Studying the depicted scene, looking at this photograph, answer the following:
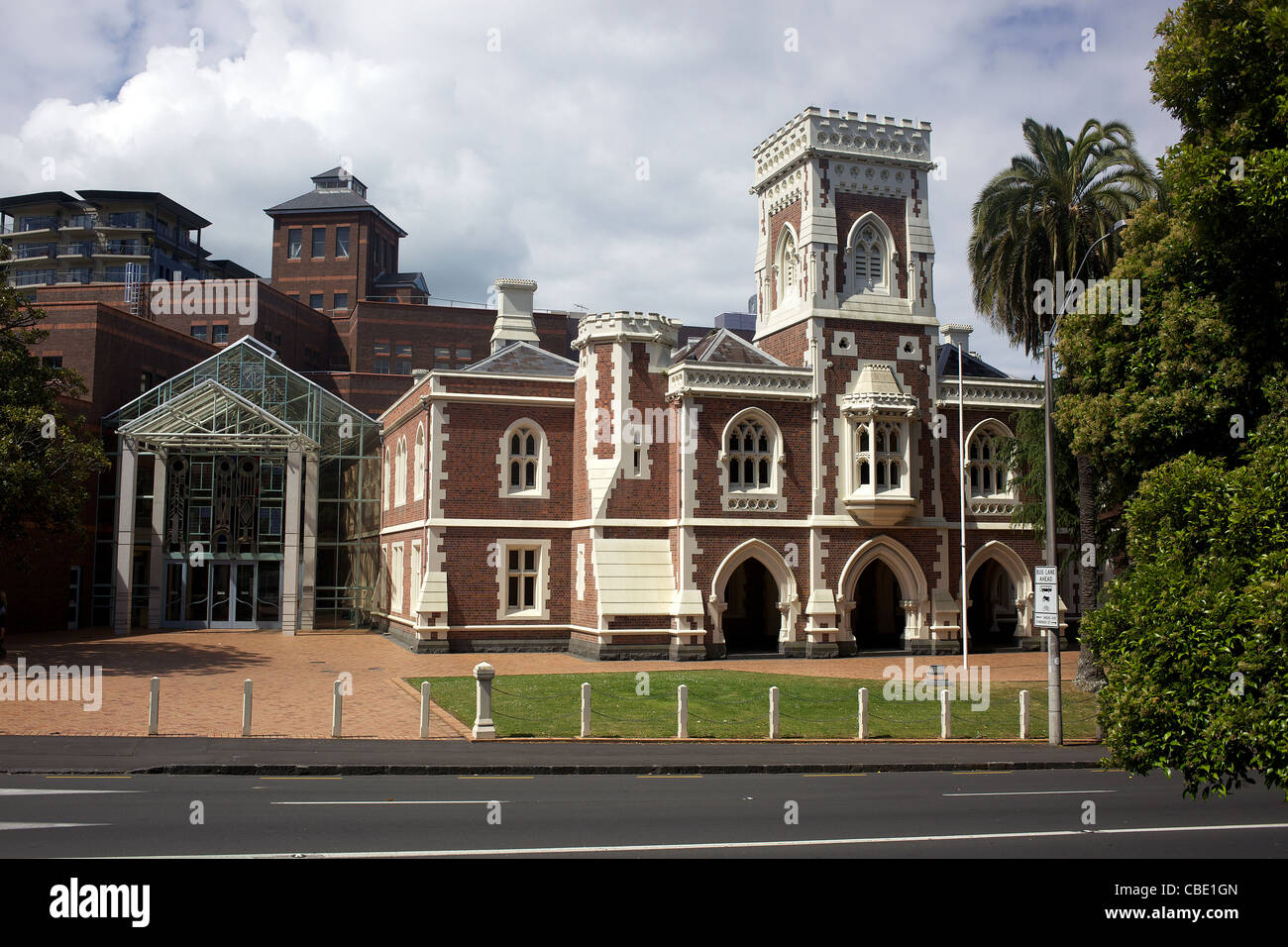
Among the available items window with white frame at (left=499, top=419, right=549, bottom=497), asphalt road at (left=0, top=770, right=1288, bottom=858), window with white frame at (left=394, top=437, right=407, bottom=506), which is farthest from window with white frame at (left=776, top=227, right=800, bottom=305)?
asphalt road at (left=0, top=770, right=1288, bottom=858)

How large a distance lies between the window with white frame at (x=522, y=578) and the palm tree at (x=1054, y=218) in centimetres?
1500

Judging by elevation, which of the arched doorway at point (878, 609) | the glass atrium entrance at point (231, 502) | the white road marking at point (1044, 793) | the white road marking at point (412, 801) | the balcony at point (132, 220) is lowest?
the white road marking at point (1044, 793)

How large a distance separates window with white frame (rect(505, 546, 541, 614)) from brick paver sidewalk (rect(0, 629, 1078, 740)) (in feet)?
6.71

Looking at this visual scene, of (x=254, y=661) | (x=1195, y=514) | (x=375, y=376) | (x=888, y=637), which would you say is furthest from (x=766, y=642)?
(x=375, y=376)

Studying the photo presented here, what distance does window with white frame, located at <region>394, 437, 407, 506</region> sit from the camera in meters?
36.1

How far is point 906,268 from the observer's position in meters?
33.6

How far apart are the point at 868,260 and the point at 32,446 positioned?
24.5 meters

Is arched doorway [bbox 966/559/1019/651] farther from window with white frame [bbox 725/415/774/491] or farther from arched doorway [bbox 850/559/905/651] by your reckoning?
window with white frame [bbox 725/415/774/491]

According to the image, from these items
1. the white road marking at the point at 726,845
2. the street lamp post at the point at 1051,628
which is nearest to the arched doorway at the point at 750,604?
the street lamp post at the point at 1051,628

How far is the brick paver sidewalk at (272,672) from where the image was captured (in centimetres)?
1766

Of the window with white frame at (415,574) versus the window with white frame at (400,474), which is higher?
the window with white frame at (400,474)

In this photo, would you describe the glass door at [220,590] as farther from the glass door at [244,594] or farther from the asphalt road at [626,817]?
the asphalt road at [626,817]

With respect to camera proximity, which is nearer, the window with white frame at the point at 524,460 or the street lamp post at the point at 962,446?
the street lamp post at the point at 962,446

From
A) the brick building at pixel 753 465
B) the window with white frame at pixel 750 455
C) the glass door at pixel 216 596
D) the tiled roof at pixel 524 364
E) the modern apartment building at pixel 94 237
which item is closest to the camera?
the brick building at pixel 753 465
